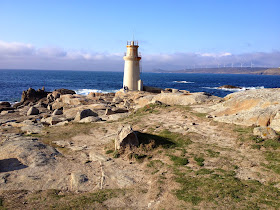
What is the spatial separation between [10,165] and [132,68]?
3206 centimetres

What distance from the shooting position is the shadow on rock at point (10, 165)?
1324 centimetres

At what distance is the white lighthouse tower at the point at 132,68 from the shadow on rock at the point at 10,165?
31156 mm

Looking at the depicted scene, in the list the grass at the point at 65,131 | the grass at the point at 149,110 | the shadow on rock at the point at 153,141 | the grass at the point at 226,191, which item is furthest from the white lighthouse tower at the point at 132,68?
the grass at the point at 226,191

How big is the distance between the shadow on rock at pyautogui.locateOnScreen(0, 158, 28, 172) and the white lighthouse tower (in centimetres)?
3116

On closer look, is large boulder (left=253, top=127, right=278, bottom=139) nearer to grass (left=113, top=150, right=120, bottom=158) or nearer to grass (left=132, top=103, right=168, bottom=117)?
grass (left=113, top=150, right=120, bottom=158)

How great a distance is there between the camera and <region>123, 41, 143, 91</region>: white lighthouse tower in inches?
1694

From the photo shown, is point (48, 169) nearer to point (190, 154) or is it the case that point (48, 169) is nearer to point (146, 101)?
point (190, 154)

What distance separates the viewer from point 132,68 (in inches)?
1722

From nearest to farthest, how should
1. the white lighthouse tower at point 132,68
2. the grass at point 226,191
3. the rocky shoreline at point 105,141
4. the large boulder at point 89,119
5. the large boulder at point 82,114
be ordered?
1. the grass at point 226,191
2. the rocky shoreline at point 105,141
3. the large boulder at point 89,119
4. the large boulder at point 82,114
5. the white lighthouse tower at point 132,68

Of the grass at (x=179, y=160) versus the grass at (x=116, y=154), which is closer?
the grass at (x=179, y=160)

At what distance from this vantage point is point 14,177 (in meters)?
12.4

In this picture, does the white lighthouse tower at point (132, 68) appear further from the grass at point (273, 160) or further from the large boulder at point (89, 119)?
the grass at point (273, 160)

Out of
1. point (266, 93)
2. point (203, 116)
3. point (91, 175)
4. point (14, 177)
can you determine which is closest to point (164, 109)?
point (203, 116)

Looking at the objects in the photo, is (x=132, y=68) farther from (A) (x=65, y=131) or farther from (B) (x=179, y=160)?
(B) (x=179, y=160)
